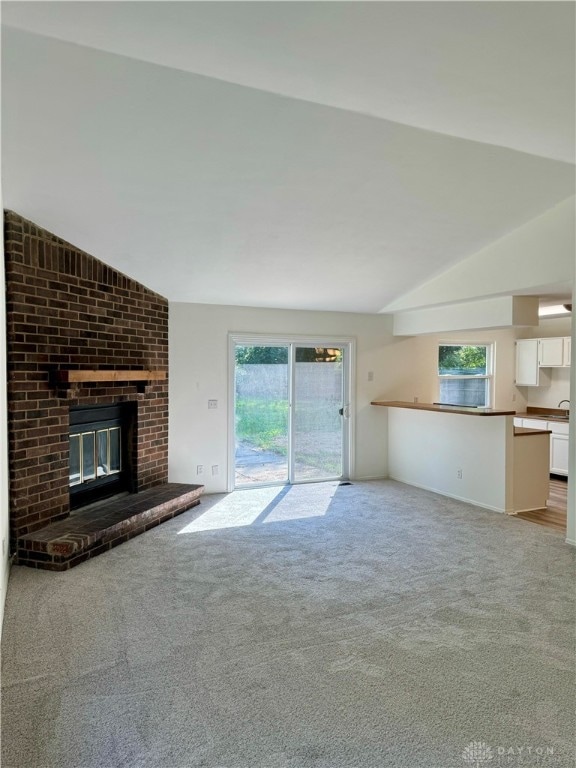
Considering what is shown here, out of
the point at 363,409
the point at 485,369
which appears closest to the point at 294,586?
the point at 363,409

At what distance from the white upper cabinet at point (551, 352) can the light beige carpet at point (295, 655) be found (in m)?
3.66

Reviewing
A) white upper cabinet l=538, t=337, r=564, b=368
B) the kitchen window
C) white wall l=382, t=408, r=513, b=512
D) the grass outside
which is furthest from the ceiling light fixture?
the grass outside

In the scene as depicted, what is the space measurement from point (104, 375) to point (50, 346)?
0.47 metres

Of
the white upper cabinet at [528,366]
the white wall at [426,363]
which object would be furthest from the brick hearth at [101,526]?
the white upper cabinet at [528,366]

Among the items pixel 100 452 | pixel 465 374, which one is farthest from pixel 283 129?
pixel 465 374

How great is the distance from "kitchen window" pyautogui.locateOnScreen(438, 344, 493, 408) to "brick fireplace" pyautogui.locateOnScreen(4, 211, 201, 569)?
13.5 ft

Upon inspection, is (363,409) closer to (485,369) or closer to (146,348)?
(485,369)

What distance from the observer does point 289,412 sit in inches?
238

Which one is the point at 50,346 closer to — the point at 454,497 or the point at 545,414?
the point at 454,497

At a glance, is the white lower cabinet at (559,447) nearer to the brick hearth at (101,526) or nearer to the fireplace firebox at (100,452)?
the brick hearth at (101,526)

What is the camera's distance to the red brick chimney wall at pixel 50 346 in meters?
3.46

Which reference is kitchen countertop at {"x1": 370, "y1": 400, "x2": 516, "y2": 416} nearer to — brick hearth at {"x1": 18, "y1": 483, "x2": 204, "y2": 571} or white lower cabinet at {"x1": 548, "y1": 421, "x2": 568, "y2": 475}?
white lower cabinet at {"x1": 548, "y1": 421, "x2": 568, "y2": 475}

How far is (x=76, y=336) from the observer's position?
4.00m

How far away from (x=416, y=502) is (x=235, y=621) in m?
3.05
